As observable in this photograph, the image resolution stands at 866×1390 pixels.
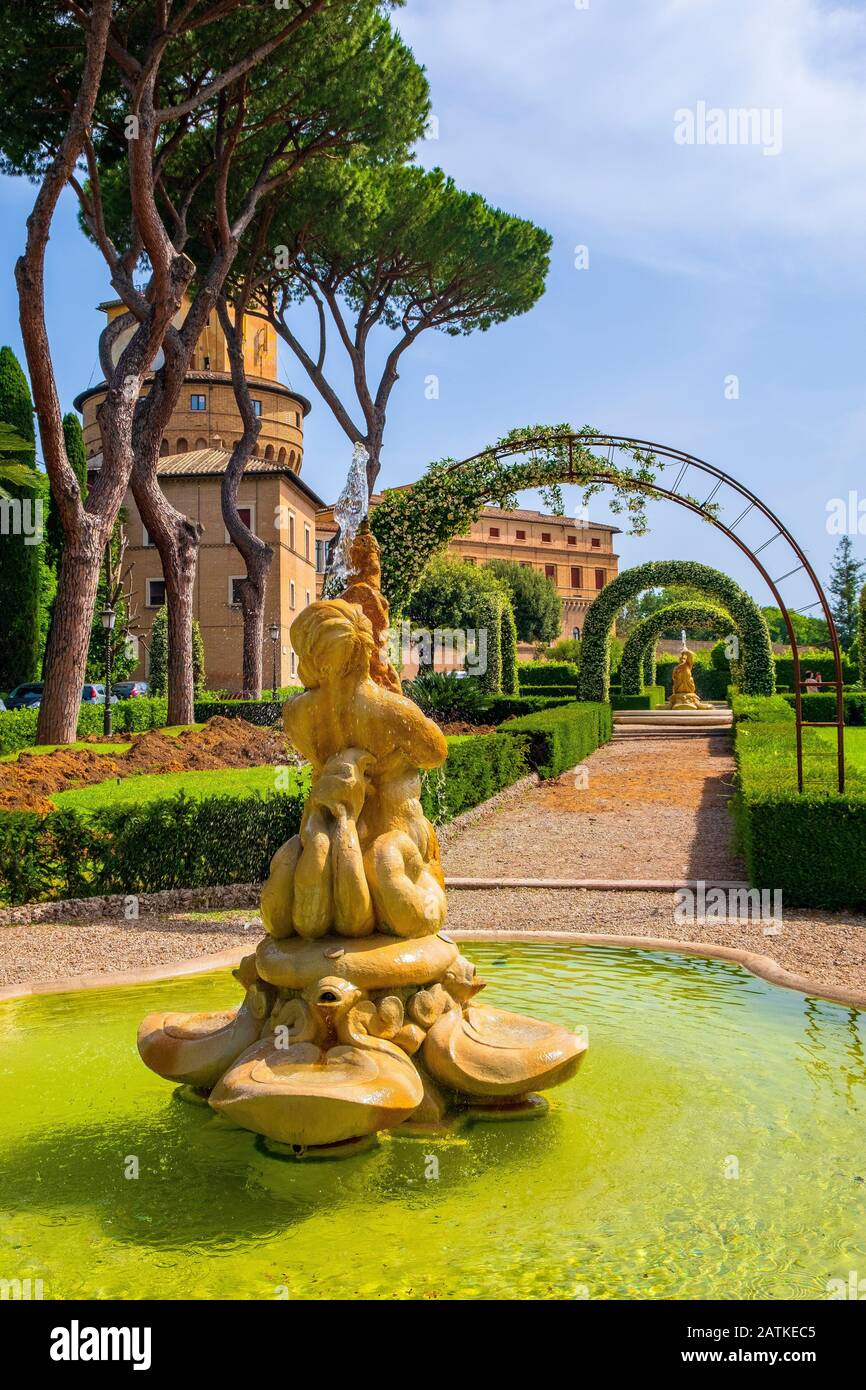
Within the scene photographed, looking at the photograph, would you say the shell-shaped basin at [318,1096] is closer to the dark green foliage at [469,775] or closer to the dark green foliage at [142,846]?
the dark green foliage at [142,846]

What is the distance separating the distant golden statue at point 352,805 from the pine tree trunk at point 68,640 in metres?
10.1

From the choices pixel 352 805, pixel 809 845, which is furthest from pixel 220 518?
pixel 352 805

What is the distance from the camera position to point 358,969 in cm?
336

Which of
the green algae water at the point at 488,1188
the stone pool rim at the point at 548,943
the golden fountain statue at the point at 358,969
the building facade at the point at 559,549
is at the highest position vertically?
the building facade at the point at 559,549

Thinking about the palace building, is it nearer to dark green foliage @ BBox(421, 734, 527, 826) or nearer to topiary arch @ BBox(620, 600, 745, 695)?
topiary arch @ BBox(620, 600, 745, 695)

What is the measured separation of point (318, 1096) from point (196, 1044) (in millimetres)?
844

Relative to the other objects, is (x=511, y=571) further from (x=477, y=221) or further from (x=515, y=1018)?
(x=515, y=1018)

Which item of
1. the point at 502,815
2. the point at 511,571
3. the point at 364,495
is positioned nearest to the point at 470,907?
the point at 502,815

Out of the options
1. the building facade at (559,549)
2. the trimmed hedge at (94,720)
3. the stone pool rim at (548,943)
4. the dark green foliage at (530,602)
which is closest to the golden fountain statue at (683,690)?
the trimmed hedge at (94,720)

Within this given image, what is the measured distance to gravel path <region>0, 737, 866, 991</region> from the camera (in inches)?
231

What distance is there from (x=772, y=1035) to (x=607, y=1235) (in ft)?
6.28

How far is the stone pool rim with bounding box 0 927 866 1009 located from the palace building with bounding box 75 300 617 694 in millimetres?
27915

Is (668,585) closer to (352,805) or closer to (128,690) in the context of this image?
(128,690)

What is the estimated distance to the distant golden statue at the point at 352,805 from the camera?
3.48m
